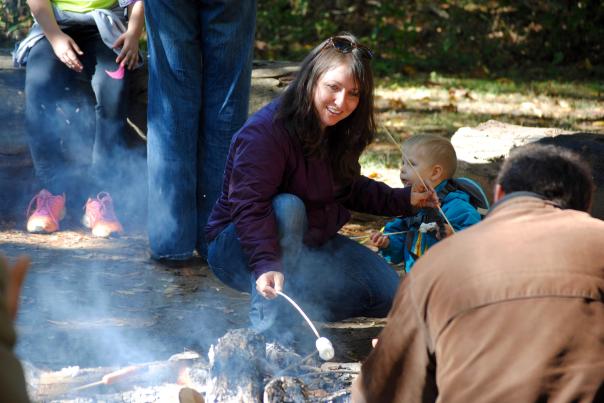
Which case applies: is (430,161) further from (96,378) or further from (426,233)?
(96,378)

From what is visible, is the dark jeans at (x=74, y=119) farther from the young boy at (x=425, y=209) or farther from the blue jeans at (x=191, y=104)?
the young boy at (x=425, y=209)

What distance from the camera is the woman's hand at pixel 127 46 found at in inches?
176

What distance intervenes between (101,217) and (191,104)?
0.95 meters

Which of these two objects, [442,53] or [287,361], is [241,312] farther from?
[442,53]

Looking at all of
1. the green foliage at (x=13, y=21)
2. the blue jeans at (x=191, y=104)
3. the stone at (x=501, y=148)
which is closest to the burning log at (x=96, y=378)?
the blue jeans at (x=191, y=104)

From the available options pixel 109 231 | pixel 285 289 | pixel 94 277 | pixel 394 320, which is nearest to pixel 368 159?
pixel 109 231

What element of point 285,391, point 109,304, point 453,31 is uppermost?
point 285,391

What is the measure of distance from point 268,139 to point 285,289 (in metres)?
0.57

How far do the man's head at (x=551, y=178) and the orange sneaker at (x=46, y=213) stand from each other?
2.96m

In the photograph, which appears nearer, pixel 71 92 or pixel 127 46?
pixel 127 46

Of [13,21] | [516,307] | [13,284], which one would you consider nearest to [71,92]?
[13,21]

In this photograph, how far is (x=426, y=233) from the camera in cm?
360

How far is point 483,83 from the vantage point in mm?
8969

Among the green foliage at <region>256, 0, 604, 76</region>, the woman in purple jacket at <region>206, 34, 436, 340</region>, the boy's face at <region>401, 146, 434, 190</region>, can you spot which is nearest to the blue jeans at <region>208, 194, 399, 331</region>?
the woman in purple jacket at <region>206, 34, 436, 340</region>
